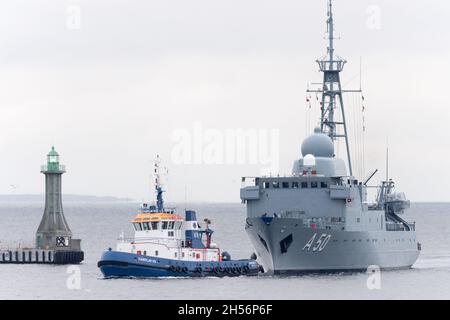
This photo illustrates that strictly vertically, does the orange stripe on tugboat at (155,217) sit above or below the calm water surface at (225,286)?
above

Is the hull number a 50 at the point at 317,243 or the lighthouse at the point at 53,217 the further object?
the lighthouse at the point at 53,217

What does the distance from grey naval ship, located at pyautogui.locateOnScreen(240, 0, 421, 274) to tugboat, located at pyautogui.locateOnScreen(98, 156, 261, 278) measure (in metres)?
3.28

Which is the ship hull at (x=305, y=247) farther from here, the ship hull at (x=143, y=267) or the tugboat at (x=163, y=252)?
the ship hull at (x=143, y=267)

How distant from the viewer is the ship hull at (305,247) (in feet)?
303

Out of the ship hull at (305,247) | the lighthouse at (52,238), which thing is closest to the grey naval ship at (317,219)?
the ship hull at (305,247)

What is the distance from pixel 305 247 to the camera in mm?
92562

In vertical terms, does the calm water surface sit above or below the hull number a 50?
below

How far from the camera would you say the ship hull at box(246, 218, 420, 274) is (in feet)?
303

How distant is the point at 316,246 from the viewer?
92.7m

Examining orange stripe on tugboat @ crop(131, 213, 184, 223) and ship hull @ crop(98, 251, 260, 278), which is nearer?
ship hull @ crop(98, 251, 260, 278)

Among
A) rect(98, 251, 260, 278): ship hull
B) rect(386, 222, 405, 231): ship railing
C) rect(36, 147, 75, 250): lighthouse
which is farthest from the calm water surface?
rect(36, 147, 75, 250): lighthouse

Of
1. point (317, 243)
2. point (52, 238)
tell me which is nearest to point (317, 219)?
point (317, 243)

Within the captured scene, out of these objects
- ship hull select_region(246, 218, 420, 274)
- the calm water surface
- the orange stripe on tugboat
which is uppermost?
the orange stripe on tugboat

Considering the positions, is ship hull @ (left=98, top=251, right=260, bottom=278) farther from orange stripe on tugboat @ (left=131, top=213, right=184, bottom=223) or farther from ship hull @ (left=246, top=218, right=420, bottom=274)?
ship hull @ (left=246, top=218, right=420, bottom=274)
